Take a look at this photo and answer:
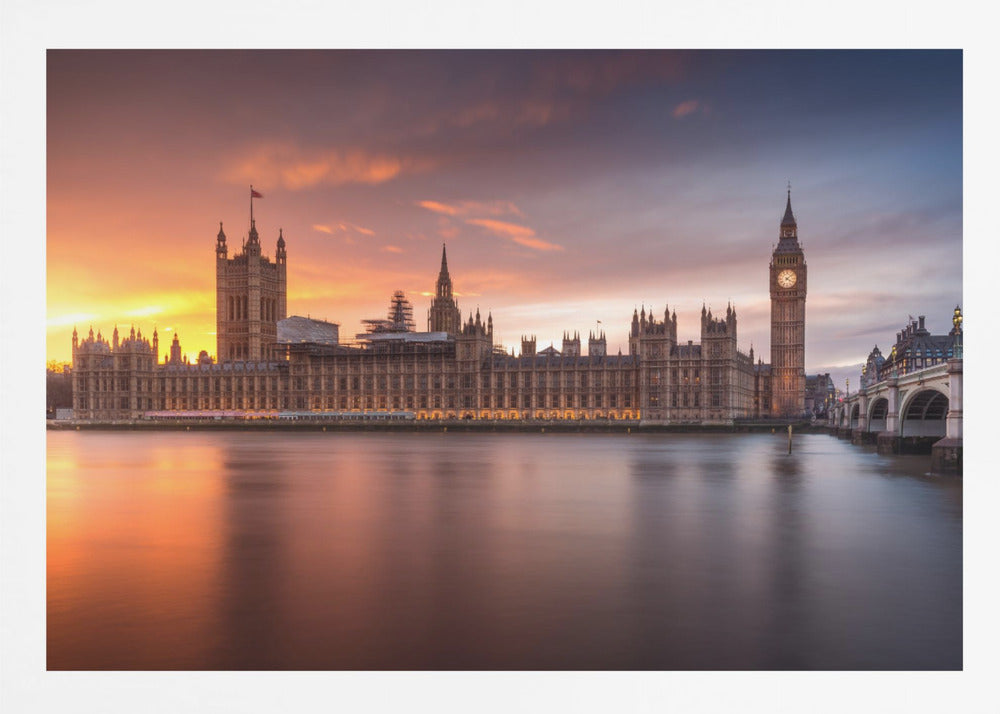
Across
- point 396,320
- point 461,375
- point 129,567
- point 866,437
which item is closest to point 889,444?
point 866,437

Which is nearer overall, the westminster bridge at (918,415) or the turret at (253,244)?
the westminster bridge at (918,415)

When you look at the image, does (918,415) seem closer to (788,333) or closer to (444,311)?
(788,333)

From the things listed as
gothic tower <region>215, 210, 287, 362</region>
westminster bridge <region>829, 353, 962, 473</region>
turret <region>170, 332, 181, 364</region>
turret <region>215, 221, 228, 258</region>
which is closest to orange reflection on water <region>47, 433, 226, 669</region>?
westminster bridge <region>829, 353, 962, 473</region>

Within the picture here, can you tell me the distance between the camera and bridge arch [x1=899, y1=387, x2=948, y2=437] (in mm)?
39125

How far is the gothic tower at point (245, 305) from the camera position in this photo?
13038 centimetres

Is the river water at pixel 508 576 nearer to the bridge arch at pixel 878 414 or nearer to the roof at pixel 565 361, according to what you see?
the bridge arch at pixel 878 414

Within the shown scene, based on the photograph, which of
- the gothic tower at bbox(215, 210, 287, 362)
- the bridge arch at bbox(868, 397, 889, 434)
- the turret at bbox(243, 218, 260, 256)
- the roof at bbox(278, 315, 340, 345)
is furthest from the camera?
the turret at bbox(243, 218, 260, 256)

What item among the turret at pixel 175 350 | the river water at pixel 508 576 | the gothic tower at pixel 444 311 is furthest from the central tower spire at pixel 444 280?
the river water at pixel 508 576

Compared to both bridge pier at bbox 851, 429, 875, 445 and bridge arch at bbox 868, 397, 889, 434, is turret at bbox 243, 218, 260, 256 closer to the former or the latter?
bridge arch at bbox 868, 397, 889, 434

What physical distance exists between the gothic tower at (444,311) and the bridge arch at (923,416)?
83443mm

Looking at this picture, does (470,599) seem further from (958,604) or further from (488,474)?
(488,474)

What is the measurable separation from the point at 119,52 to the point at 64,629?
9.06m

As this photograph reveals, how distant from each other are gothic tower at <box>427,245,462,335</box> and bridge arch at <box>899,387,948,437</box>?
83443 mm
